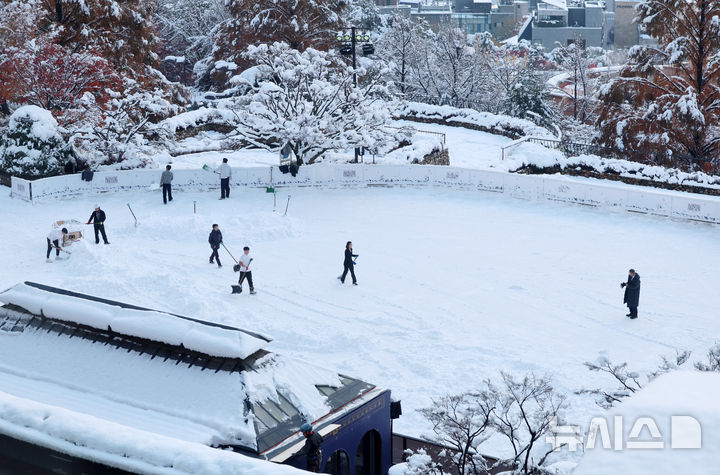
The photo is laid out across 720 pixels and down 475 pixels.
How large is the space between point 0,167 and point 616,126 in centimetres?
2873

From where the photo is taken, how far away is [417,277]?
74.3 ft

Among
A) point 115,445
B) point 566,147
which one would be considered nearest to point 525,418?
point 115,445

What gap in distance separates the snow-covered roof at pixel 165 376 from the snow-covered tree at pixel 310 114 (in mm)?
23815

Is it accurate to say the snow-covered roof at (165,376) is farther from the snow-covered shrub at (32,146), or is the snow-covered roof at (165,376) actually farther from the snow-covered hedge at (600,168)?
the snow-covered hedge at (600,168)

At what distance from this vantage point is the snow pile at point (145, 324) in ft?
32.3

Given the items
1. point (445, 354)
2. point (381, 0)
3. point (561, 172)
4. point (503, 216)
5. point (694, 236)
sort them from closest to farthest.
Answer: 1. point (445, 354)
2. point (694, 236)
3. point (503, 216)
4. point (561, 172)
5. point (381, 0)

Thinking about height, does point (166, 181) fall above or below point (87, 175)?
below

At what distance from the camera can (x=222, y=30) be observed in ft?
188

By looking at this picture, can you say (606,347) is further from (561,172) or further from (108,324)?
(561,172)

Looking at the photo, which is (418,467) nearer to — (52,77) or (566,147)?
(52,77)

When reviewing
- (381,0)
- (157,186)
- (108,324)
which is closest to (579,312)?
(108,324)

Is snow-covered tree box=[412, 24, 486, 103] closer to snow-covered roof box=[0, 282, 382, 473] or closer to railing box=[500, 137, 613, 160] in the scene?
railing box=[500, 137, 613, 160]

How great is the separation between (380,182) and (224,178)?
652cm

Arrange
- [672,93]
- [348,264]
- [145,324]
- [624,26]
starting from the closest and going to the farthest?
[145,324]
[348,264]
[672,93]
[624,26]
